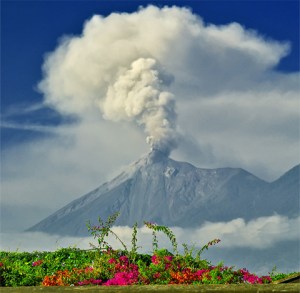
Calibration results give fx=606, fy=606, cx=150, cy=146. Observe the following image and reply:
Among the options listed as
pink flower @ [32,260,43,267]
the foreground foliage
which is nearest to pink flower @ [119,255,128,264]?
the foreground foliage

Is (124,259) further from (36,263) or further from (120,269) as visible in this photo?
(36,263)

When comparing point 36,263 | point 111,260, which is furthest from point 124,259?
point 36,263

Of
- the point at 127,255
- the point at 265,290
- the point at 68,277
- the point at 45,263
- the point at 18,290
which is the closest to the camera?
the point at 265,290

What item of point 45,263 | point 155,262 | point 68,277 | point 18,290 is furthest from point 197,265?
point 18,290

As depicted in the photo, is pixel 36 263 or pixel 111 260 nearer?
pixel 111 260

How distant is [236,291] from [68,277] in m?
10.3

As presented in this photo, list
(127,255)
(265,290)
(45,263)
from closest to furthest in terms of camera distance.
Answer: (265,290) → (127,255) → (45,263)

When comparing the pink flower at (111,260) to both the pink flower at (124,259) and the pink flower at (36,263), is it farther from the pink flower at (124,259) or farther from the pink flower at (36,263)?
the pink flower at (36,263)

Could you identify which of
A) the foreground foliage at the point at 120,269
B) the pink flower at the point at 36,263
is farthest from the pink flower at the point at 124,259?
the pink flower at the point at 36,263

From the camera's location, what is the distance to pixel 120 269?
57.5 feet

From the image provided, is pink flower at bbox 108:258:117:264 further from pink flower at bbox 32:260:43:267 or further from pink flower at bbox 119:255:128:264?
pink flower at bbox 32:260:43:267

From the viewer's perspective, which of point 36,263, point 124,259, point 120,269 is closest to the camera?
point 120,269

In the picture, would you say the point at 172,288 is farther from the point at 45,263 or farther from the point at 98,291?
the point at 45,263

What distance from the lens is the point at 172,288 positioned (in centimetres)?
700
